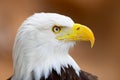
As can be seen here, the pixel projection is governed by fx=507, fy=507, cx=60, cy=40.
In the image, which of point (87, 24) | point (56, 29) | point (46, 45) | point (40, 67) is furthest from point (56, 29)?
point (87, 24)

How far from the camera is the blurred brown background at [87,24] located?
5.33 metres

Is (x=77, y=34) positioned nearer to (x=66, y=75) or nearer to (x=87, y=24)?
(x=66, y=75)

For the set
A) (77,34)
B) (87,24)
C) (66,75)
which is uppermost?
(77,34)

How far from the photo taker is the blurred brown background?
17.5 ft

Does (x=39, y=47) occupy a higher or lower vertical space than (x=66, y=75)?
higher

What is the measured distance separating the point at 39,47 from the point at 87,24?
3.29 m

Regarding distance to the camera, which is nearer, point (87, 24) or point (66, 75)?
point (66, 75)

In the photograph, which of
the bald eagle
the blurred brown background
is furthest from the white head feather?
the blurred brown background

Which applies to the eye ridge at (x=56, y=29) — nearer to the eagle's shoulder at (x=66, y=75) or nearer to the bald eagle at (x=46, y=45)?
the bald eagle at (x=46, y=45)

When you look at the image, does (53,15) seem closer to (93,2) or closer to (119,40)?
(119,40)

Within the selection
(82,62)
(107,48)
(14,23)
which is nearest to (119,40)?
(107,48)

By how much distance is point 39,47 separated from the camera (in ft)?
9.32

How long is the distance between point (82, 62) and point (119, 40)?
0.63 meters

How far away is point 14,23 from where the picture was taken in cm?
584
